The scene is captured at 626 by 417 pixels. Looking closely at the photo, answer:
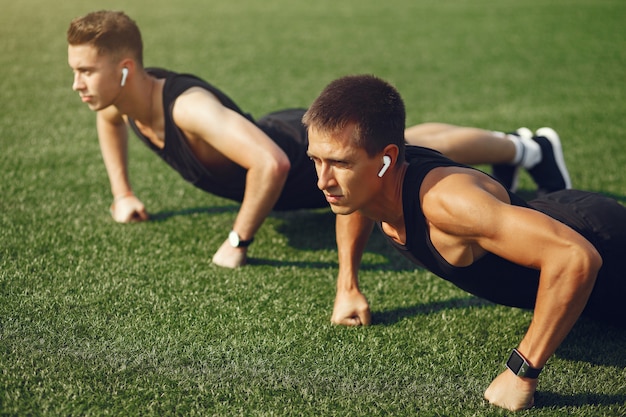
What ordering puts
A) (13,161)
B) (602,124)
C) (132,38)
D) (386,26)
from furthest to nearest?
(386,26)
(602,124)
(13,161)
(132,38)

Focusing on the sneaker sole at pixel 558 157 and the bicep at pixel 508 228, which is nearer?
the bicep at pixel 508 228

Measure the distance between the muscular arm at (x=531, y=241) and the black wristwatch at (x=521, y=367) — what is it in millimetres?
21

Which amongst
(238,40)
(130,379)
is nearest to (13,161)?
(130,379)

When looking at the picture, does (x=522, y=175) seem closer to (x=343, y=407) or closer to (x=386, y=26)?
(x=343, y=407)

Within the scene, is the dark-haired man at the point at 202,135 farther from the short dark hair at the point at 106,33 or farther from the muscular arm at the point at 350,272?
the muscular arm at the point at 350,272

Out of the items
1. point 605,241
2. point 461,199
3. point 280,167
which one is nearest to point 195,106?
point 280,167

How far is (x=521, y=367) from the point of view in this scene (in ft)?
9.72

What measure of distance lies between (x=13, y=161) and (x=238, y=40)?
5089mm

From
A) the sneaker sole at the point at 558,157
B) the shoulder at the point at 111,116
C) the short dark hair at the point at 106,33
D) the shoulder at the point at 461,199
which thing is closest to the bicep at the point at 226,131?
the short dark hair at the point at 106,33

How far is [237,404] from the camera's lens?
3.03 m

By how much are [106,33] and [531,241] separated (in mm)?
2870

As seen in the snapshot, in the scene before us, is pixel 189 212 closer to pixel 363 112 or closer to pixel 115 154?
pixel 115 154

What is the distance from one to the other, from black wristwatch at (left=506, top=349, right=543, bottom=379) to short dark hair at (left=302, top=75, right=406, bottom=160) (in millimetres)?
972

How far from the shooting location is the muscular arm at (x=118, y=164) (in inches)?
196
